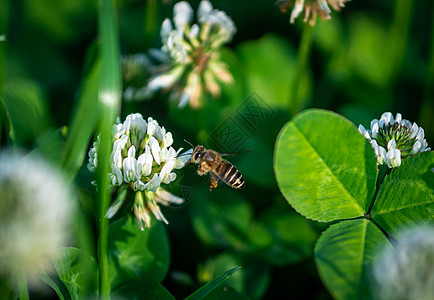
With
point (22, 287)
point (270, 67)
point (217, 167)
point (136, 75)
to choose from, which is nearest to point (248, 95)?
point (270, 67)

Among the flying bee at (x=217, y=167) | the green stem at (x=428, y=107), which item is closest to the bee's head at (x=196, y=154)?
the flying bee at (x=217, y=167)

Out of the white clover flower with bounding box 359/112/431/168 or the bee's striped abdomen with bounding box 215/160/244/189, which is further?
the bee's striped abdomen with bounding box 215/160/244/189

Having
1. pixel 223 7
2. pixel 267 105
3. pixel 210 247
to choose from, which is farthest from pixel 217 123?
pixel 223 7

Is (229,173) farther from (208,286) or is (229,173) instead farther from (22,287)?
(22,287)

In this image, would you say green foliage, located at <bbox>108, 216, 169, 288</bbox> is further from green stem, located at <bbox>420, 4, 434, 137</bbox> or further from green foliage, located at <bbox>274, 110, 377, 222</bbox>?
green stem, located at <bbox>420, 4, 434, 137</bbox>

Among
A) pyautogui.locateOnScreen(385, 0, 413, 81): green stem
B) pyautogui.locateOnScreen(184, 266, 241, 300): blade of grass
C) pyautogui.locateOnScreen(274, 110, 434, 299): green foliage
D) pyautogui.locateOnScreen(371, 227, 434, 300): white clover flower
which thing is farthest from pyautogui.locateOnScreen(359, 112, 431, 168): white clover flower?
pyautogui.locateOnScreen(385, 0, 413, 81): green stem

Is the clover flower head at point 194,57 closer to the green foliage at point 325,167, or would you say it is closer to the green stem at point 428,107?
the green foliage at point 325,167

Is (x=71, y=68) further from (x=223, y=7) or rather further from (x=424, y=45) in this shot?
(x=424, y=45)
